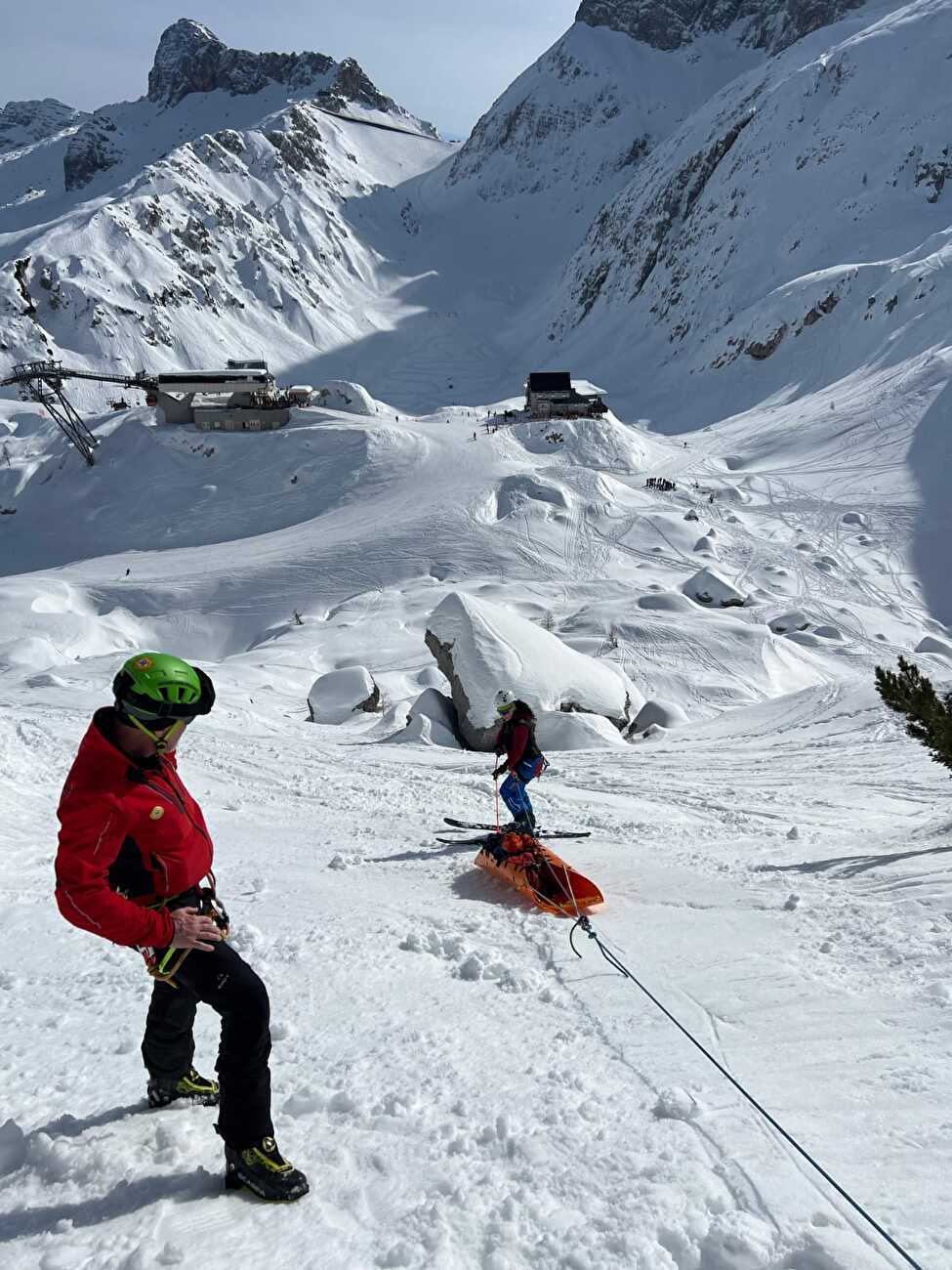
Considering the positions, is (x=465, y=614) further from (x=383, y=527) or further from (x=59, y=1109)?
(x=383, y=527)

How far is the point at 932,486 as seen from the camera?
4266 centimetres

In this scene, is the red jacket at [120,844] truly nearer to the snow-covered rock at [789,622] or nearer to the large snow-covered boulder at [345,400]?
the snow-covered rock at [789,622]

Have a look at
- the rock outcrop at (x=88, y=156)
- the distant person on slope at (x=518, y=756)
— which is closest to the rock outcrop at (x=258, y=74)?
the rock outcrop at (x=88, y=156)

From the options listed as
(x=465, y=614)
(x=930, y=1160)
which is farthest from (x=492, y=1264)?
(x=465, y=614)

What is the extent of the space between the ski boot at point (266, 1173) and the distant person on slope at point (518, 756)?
203 inches

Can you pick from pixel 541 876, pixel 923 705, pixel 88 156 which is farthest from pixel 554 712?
pixel 88 156

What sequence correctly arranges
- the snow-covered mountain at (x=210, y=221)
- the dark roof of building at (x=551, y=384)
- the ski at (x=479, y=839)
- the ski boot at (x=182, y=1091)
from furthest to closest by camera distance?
the snow-covered mountain at (x=210, y=221) < the dark roof of building at (x=551, y=384) < the ski at (x=479, y=839) < the ski boot at (x=182, y=1091)

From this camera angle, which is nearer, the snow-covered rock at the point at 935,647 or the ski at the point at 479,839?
the ski at the point at 479,839

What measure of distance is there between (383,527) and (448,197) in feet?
403

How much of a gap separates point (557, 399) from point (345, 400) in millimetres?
14387

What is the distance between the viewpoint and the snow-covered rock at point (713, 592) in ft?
103

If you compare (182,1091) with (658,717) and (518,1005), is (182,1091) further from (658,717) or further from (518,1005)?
(658,717)

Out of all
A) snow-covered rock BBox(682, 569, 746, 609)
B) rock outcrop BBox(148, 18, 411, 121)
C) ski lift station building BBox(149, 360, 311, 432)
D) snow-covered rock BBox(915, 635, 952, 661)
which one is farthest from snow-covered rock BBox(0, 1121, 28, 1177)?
rock outcrop BBox(148, 18, 411, 121)

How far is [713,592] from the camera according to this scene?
103ft
